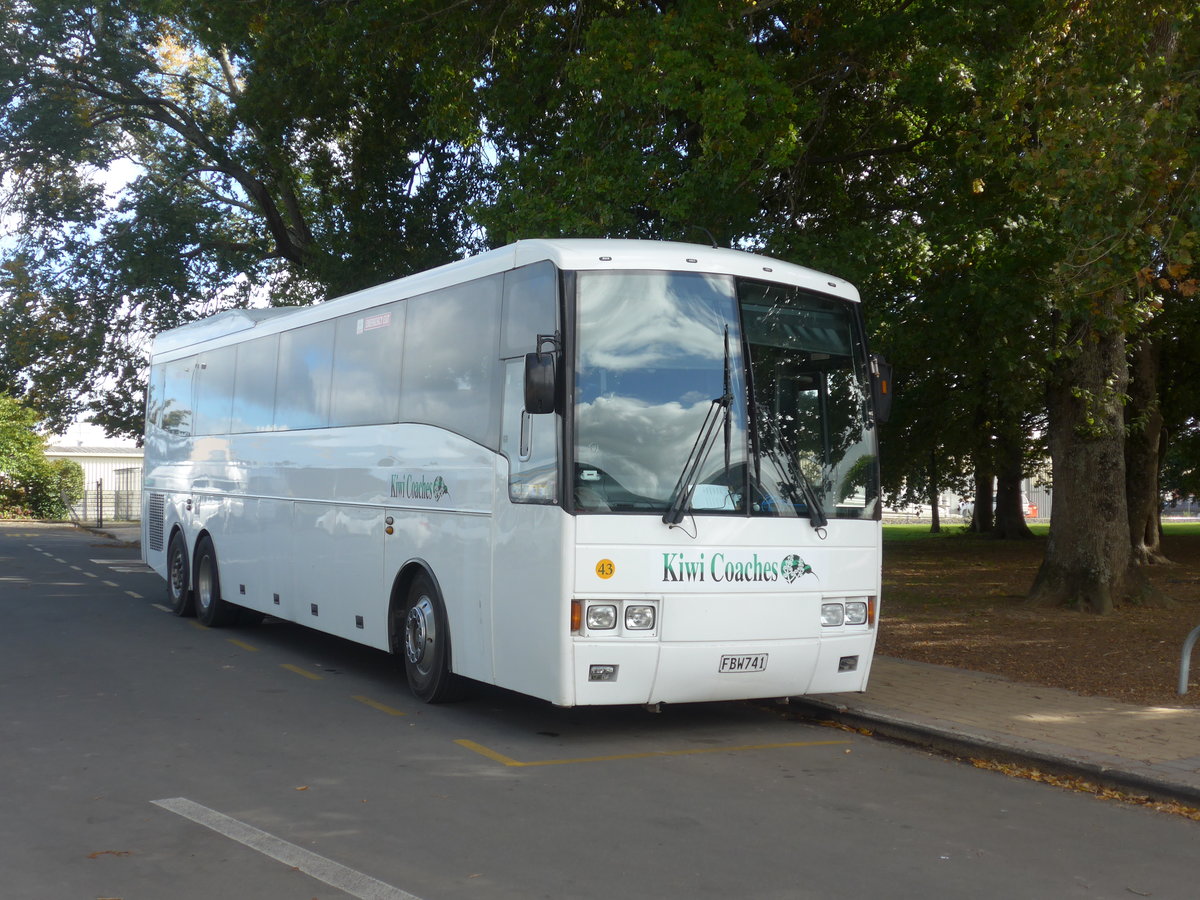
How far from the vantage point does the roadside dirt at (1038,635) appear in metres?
11.3

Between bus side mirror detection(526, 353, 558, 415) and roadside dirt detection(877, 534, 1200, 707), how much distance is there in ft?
18.4

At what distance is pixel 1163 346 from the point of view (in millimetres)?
27141

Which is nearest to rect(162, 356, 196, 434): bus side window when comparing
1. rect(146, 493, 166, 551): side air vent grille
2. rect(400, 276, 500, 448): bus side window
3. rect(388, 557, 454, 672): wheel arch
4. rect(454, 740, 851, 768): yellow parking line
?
rect(146, 493, 166, 551): side air vent grille

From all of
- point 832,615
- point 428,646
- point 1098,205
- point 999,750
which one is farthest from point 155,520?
point 999,750

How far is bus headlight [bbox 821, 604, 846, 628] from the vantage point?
29.6ft

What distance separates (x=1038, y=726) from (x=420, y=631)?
4791 mm

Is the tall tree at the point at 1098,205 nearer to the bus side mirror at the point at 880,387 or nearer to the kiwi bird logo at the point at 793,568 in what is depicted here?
the bus side mirror at the point at 880,387

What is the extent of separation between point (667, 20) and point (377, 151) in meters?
9.62

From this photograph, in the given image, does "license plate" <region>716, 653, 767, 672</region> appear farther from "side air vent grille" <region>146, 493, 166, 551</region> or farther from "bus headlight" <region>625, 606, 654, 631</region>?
"side air vent grille" <region>146, 493, 166, 551</region>

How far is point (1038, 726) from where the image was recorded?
899 cm

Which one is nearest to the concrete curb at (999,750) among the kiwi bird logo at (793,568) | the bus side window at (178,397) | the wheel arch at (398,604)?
the kiwi bird logo at (793,568)

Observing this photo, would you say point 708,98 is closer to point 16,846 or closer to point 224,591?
point 224,591

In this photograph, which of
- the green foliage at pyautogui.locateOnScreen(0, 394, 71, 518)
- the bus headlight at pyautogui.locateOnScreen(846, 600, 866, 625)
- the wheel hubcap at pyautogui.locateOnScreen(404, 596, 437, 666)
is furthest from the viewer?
the green foliage at pyautogui.locateOnScreen(0, 394, 71, 518)

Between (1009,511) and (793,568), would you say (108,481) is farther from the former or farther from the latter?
(793,568)
